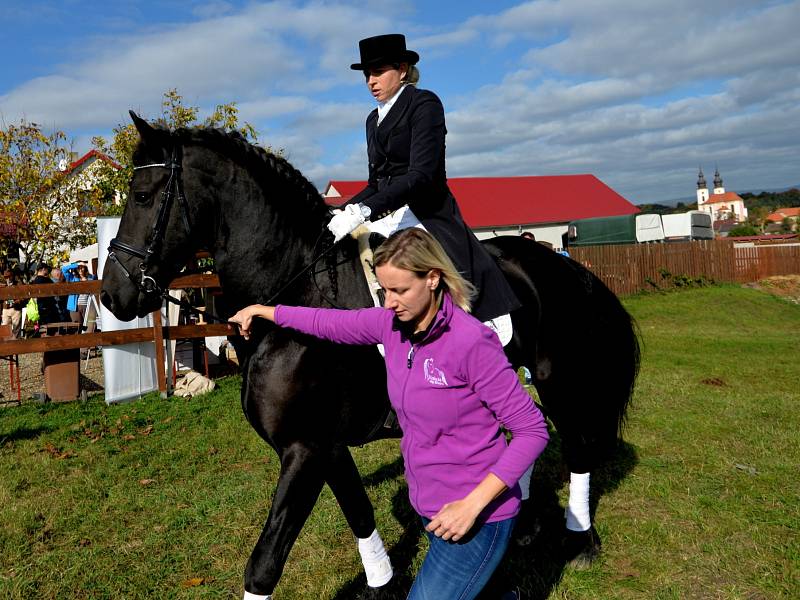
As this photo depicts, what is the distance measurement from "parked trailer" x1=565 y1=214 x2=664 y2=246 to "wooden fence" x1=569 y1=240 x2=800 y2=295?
2283 mm

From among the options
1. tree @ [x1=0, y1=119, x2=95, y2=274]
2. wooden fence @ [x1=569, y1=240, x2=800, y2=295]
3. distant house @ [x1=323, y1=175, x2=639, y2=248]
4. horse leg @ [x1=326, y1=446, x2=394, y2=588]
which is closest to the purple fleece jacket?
horse leg @ [x1=326, y1=446, x2=394, y2=588]

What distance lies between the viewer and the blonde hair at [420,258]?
232 cm

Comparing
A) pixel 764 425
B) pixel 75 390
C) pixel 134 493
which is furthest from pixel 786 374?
pixel 75 390

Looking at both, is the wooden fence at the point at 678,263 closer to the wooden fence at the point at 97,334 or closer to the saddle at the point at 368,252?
the wooden fence at the point at 97,334

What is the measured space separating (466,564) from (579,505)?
2.45 m

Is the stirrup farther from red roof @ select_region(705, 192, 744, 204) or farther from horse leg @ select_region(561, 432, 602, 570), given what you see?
red roof @ select_region(705, 192, 744, 204)

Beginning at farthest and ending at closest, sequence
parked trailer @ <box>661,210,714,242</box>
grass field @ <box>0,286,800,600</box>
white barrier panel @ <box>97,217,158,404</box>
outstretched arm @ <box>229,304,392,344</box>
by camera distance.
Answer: parked trailer @ <box>661,210,714,242</box>
white barrier panel @ <box>97,217,158,404</box>
grass field @ <box>0,286,800,600</box>
outstretched arm @ <box>229,304,392,344</box>

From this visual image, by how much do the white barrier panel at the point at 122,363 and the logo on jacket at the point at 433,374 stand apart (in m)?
8.55

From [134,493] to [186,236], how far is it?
3.62 metres

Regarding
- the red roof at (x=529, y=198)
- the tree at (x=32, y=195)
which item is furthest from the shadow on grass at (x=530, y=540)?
the red roof at (x=529, y=198)

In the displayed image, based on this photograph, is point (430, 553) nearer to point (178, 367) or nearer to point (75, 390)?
point (75, 390)

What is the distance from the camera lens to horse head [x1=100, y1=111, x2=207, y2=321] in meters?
3.22

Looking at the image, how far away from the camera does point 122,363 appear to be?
9.98 metres

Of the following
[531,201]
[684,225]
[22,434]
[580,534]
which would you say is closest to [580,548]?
[580,534]
